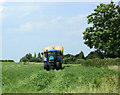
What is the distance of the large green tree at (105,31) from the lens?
127 feet

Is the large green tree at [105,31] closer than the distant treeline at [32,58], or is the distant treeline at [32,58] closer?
the large green tree at [105,31]

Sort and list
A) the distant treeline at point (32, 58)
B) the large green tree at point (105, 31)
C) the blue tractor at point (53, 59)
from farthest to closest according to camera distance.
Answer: the distant treeline at point (32, 58)
the large green tree at point (105, 31)
the blue tractor at point (53, 59)

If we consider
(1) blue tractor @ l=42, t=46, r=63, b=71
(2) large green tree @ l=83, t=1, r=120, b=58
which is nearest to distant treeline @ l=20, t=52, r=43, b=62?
(2) large green tree @ l=83, t=1, r=120, b=58

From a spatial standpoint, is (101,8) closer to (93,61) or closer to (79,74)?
(93,61)

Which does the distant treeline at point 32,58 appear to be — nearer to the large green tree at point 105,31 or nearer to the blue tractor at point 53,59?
the large green tree at point 105,31

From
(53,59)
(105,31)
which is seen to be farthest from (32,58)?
(53,59)

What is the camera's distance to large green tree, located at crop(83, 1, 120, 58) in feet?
127

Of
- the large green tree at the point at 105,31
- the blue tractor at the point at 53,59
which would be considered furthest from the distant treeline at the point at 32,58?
the blue tractor at the point at 53,59

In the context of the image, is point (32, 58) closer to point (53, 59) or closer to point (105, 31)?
point (105, 31)

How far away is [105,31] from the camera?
39.2 metres

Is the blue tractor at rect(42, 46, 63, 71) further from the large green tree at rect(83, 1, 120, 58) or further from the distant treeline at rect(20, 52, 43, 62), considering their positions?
the distant treeline at rect(20, 52, 43, 62)

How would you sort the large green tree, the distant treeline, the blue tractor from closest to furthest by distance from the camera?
the blue tractor → the large green tree → the distant treeline

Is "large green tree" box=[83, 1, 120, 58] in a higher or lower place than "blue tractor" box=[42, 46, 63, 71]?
higher

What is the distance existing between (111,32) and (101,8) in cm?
673
